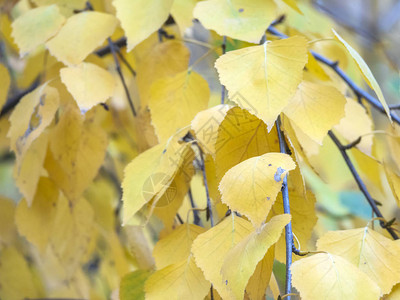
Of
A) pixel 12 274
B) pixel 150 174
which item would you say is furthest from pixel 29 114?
pixel 12 274

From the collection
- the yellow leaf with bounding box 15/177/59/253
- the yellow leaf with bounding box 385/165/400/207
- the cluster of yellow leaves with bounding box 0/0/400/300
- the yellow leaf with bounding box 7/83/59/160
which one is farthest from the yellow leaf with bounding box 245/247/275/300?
the yellow leaf with bounding box 15/177/59/253

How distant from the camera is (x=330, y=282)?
27cm

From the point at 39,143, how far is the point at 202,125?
9.1 inches

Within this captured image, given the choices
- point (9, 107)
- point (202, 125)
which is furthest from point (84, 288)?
point (202, 125)

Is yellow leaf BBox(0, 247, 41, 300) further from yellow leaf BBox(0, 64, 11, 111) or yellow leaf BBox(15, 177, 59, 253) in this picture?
yellow leaf BBox(0, 64, 11, 111)

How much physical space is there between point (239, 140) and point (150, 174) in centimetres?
7

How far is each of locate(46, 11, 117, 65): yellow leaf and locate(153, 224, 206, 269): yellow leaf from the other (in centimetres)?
19

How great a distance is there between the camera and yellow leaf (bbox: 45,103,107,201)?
1.61ft

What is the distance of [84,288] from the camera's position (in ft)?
2.92

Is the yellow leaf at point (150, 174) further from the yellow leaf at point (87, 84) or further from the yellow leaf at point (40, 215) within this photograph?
the yellow leaf at point (40, 215)

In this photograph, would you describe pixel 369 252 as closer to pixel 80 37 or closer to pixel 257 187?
pixel 257 187

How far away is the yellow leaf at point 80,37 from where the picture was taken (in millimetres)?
458

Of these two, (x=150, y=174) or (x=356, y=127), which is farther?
(x=356, y=127)

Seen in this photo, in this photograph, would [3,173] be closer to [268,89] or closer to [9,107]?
[9,107]
